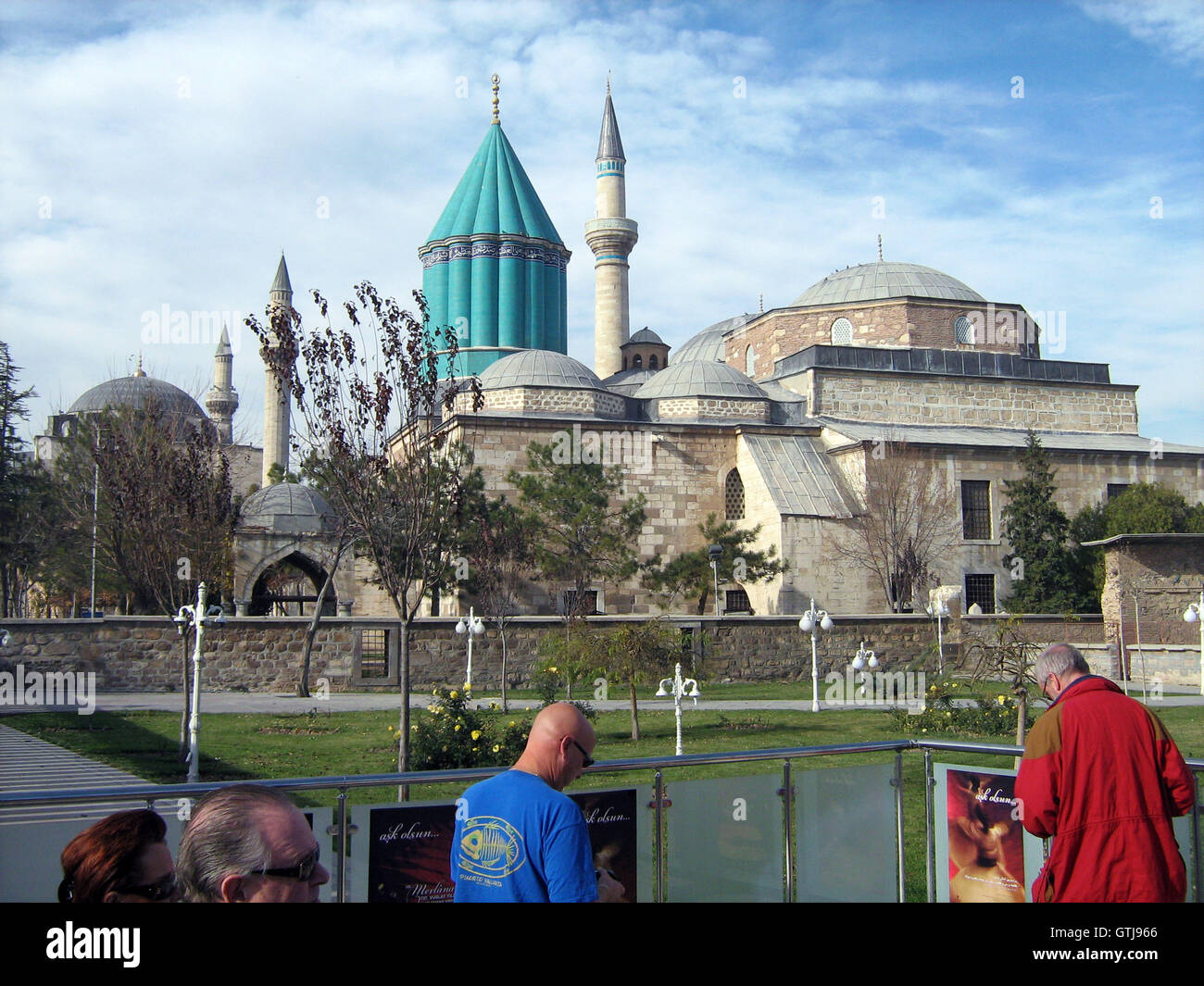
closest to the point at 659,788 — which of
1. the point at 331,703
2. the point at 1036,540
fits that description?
the point at 331,703

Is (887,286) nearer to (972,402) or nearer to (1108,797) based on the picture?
(972,402)

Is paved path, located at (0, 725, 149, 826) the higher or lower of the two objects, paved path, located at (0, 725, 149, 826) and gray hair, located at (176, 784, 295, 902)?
the lower

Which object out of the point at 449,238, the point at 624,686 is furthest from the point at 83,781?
the point at 449,238

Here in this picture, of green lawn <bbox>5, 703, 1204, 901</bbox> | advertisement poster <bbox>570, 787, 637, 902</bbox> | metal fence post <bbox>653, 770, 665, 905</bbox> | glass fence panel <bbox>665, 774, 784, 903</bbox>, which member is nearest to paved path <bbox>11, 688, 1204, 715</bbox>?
green lawn <bbox>5, 703, 1204, 901</bbox>

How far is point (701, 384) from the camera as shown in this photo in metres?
30.0

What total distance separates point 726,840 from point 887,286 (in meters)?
31.3

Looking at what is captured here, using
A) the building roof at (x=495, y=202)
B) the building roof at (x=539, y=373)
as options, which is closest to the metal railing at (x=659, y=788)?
the building roof at (x=539, y=373)

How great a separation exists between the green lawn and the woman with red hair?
7986mm

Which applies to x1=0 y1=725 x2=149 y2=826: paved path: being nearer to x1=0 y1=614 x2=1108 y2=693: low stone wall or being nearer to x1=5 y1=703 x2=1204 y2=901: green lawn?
x1=5 y1=703 x2=1204 y2=901: green lawn

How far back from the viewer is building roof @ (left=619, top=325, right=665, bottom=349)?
38719mm
